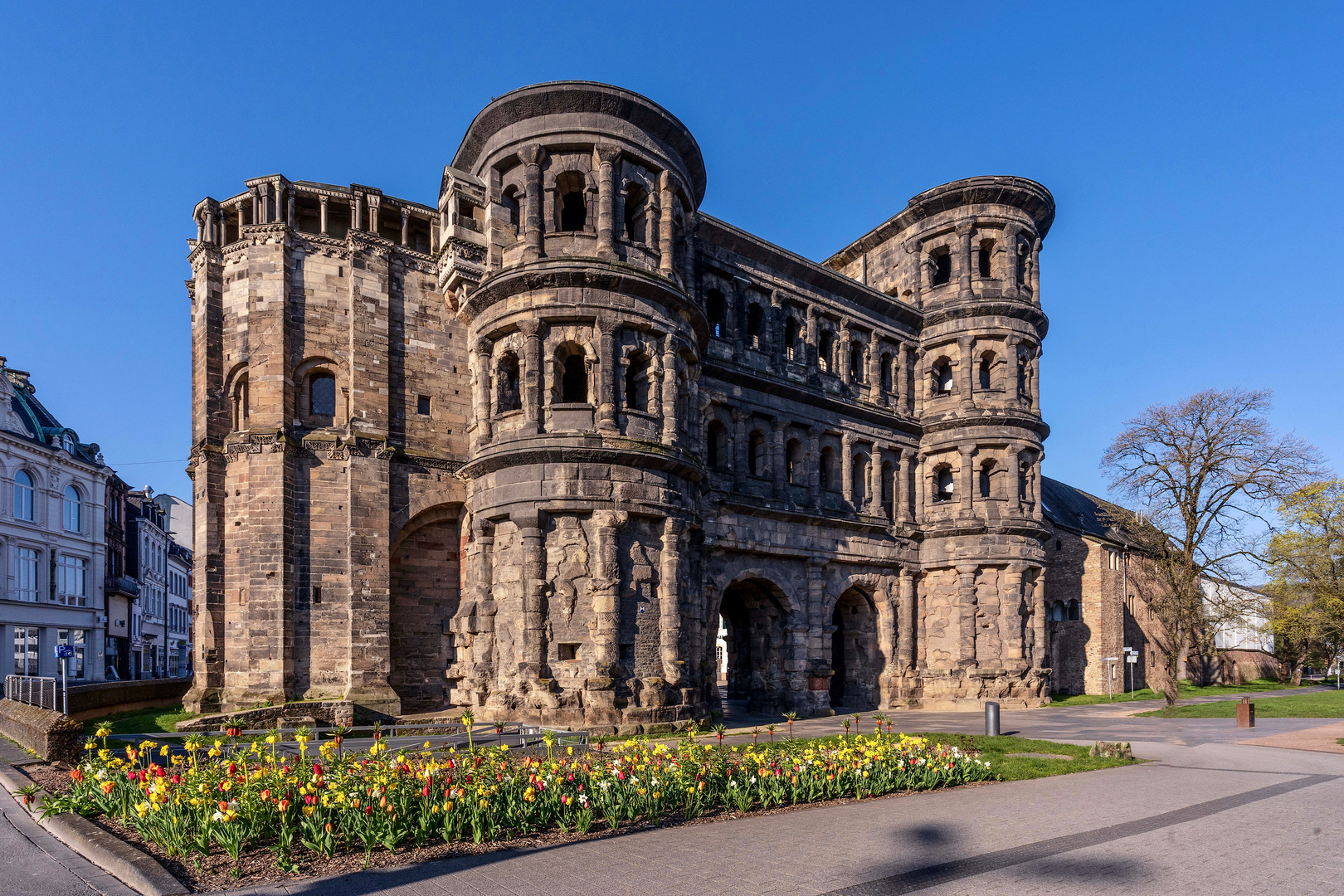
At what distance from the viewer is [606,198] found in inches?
833

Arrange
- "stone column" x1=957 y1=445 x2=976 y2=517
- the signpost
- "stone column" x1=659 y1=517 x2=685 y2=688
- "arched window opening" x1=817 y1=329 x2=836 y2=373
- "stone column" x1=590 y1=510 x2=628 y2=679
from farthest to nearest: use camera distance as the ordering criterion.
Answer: "stone column" x1=957 y1=445 x2=976 y2=517
"arched window opening" x1=817 y1=329 x2=836 y2=373
"stone column" x1=659 y1=517 x2=685 y2=688
"stone column" x1=590 y1=510 x2=628 y2=679
the signpost

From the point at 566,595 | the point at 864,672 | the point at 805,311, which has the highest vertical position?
the point at 805,311

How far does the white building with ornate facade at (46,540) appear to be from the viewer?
38.4 m

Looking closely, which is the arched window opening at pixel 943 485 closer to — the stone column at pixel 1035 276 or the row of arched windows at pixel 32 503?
the stone column at pixel 1035 276

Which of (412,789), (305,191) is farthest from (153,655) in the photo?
(412,789)

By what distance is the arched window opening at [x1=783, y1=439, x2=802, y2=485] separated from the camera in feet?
91.7

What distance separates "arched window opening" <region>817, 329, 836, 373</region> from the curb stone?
971 inches

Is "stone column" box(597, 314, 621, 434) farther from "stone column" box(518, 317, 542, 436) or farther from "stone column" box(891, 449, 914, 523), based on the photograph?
"stone column" box(891, 449, 914, 523)

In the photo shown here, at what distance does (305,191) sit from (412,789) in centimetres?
1978

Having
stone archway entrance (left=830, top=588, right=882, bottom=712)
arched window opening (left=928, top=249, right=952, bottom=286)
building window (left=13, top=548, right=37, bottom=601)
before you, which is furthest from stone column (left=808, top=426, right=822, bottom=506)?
building window (left=13, top=548, right=37, bottom=601)

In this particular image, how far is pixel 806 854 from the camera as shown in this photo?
8.21 metres

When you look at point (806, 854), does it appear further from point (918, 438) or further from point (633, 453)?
point (918, 438)

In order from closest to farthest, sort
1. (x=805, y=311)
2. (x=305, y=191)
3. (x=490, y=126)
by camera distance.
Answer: (x=490, y=126) → (x=305, y=191) → (x=805, y=311)


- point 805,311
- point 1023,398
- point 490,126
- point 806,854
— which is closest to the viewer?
point 806,854
